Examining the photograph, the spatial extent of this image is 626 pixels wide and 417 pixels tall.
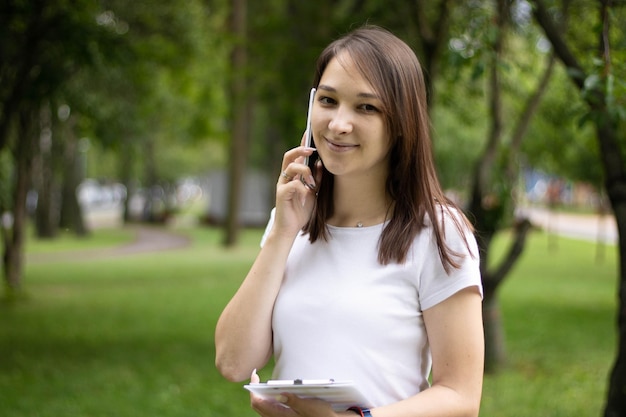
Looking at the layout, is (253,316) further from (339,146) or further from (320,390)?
(339,146)

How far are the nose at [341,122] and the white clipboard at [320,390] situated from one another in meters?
0.64

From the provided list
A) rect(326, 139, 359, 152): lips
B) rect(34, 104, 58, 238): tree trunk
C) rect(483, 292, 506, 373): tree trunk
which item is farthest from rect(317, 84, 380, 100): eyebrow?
rect(34, 104, 58, 238): tree trunk

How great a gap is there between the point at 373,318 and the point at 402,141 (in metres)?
0.47

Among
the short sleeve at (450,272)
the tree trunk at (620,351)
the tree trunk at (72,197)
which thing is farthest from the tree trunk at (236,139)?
the short sleeve at (450,272)

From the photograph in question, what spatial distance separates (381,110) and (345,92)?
105 millimetres

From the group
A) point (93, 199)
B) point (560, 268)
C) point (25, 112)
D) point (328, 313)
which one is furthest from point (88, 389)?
point (93, 199)

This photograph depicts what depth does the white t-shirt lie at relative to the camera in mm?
2184

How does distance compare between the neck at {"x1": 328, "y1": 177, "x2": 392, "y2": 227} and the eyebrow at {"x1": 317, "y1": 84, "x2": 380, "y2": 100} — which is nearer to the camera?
the eyebrow at {"x1": 317, "y1": 84, "x2": 380, "y2": 100}

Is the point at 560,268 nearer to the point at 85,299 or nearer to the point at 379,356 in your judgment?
the point at 85,299

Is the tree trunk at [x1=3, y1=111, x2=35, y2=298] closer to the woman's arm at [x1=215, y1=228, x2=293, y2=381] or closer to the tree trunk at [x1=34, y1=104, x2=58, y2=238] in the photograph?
the tree trunk at [x1=34, y1=104, x2=58, y2=238]

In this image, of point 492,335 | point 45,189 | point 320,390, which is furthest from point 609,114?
point 45,189

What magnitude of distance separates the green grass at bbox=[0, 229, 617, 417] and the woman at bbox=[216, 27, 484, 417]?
200 inches

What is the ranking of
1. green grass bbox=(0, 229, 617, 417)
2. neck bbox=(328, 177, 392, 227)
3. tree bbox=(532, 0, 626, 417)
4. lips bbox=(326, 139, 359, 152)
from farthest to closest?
1. green grass bbox=(0, 229, 617, 417)
2. tree bbox=(532, 0, 626, 417)
3. neck bbox=(328, 177, 392, 227)
4. lips bbox=(326, 139, 359, 152)

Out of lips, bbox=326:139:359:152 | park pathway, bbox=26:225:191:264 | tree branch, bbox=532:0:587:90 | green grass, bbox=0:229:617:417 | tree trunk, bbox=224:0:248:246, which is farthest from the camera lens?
park pathway, bbox=26:225:191:264
